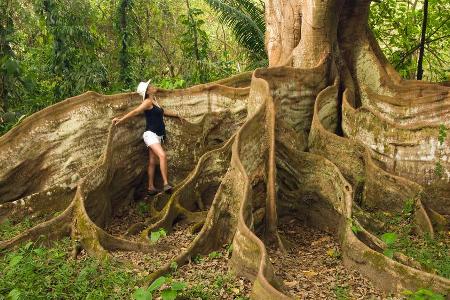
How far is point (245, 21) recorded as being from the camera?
1156 cm

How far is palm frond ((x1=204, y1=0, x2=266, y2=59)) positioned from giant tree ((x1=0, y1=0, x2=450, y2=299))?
3.04 m

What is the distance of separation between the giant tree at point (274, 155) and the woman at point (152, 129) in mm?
200

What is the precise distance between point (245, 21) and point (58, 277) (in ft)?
26.4

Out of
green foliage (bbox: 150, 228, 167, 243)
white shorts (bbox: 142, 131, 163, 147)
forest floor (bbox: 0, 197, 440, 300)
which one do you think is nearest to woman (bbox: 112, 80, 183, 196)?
white shorts (bbox: 142, 131, 163, 147)

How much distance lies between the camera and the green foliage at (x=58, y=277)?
175 inches

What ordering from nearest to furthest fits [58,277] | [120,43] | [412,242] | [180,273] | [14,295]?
[14,295] → [58,277] → [180,273] → [412,242] → [120,43]

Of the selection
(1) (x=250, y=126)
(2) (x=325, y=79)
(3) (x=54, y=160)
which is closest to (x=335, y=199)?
(1) (x=250, y=126)

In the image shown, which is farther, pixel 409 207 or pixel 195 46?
pixel 195 46

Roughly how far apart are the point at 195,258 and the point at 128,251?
75 centimetres

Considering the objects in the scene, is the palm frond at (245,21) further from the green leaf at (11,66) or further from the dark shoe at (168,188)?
the dark shoe at (168,188)

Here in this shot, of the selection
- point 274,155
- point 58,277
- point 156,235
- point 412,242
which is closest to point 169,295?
point 58,277

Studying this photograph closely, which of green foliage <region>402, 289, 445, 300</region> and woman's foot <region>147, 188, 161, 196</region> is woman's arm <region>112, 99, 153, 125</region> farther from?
green foliage <region>402, 289, 445, 300</region>

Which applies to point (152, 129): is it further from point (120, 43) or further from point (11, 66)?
point (120, 43)

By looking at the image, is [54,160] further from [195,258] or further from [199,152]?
[195,258]
